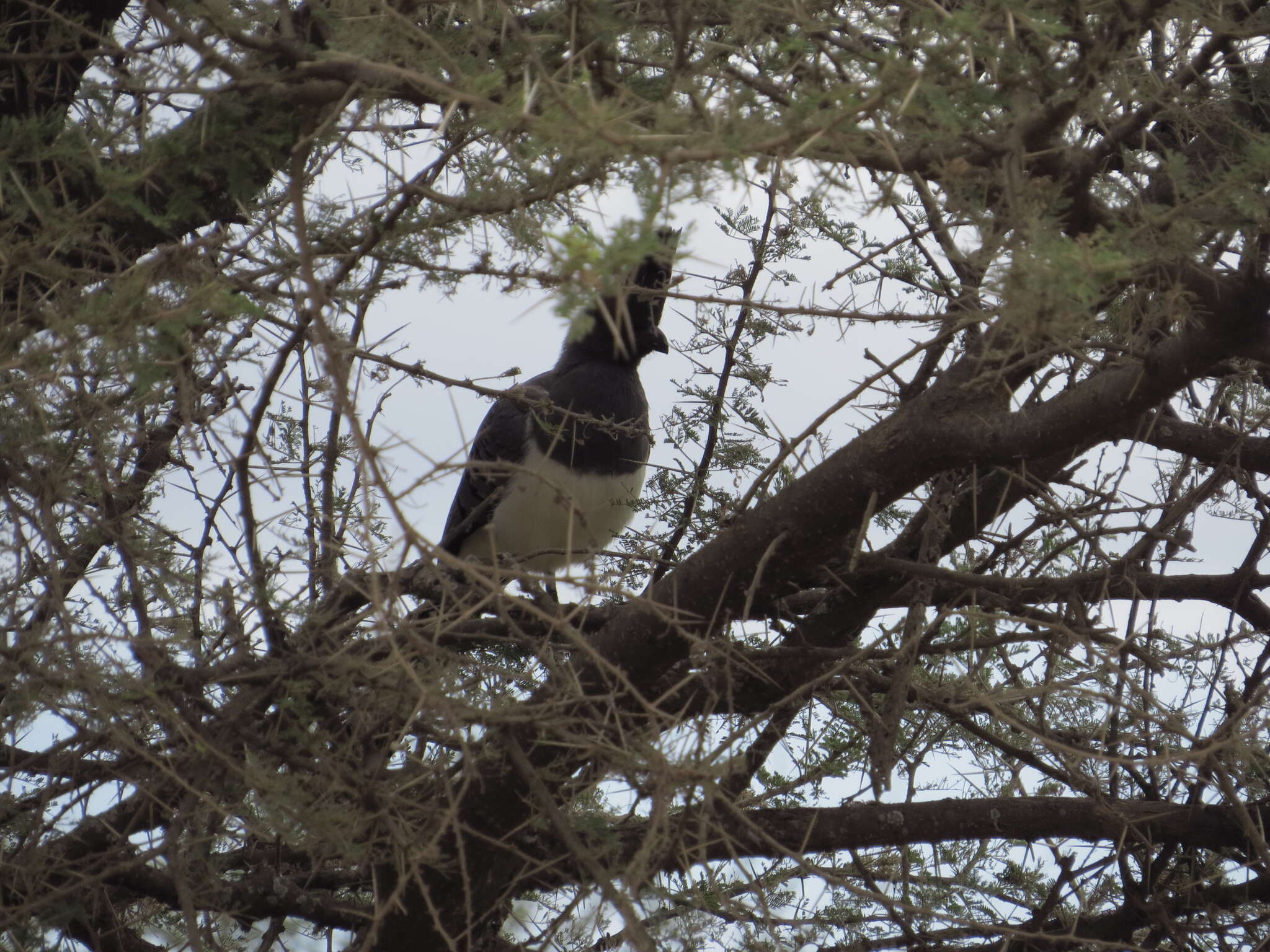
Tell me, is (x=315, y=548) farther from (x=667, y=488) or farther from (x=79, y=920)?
(x=667, y=488)

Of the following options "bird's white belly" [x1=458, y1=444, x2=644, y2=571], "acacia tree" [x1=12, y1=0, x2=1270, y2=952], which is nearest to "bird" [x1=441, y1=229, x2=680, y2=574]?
"bird's white belly" [x1=458, y1=444, x2=644, y2=571]

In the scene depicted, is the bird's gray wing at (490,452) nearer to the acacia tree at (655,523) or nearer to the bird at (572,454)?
the bird at (572,454)

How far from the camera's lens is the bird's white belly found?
463 cm

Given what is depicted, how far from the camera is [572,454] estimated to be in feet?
15.1

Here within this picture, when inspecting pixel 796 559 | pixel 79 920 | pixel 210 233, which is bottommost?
pixel 79 920

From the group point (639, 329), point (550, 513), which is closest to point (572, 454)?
point (550, 513)

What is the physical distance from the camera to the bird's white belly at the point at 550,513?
15.2 ft

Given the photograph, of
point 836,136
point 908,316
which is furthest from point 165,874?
point 836,136

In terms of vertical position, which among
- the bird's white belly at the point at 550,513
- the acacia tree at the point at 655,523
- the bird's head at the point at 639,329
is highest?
the bird's head at the point at 639,329

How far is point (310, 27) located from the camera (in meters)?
2.58

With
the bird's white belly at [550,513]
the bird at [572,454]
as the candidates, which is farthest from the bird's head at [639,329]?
the bird's white belly at [550,513]

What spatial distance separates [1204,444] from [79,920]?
256cm

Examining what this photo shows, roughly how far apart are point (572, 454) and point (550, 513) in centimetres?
39

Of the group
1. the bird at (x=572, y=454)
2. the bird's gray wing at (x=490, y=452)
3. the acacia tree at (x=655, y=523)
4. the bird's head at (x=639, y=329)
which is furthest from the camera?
the bird's gray wing at (x=490, y=452)
